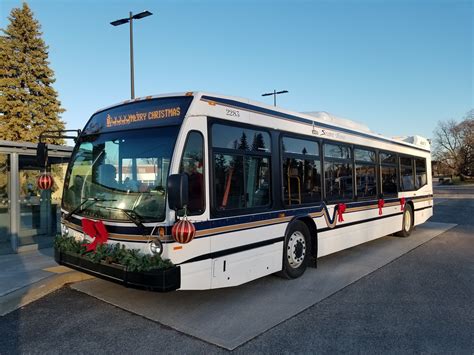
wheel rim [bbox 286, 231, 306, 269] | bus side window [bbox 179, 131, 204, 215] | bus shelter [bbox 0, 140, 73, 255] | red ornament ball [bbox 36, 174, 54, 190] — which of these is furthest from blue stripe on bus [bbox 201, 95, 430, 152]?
bus shelter [bbox 0, 140, 73, 255]

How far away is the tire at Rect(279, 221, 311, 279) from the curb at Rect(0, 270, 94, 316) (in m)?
3.40

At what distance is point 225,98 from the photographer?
212 inches

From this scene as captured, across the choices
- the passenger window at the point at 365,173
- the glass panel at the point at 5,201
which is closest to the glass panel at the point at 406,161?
the passenger window at the point at 365,173

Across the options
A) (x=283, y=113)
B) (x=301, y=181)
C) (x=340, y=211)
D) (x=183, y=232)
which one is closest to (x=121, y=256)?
(x=183, y=232)

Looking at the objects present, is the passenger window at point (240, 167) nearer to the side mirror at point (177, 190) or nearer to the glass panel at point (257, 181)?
the glass panel at point (257, 181)

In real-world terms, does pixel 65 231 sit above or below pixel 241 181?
below

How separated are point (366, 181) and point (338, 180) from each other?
1436 millimetres

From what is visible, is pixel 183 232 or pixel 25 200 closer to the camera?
pixel 183 232

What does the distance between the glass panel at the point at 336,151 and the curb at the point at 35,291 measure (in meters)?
5.02

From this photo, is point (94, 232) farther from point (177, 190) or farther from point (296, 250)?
point (296, 250)

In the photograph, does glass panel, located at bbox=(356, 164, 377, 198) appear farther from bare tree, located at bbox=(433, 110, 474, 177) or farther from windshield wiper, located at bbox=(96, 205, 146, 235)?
bare tree, located at bbox=(433, 110, 474, 177)

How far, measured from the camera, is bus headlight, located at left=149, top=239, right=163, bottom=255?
450 cm

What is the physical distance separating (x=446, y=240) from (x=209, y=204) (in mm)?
8854

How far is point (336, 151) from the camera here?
8023mm
